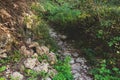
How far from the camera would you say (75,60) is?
20.4 feet

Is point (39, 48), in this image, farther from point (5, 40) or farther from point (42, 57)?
point (5, 40)

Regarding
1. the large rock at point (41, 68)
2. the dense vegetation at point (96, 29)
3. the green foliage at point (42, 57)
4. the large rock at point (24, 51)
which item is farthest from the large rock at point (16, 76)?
the dense vegetation at point (96, 29)

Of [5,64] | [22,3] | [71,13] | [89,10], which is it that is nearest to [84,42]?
[89,10]

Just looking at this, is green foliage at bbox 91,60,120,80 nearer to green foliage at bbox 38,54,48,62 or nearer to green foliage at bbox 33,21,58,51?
green foliage at bbox 38,54,48,62

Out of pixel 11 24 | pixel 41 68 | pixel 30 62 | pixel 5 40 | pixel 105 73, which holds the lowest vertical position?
pixel 105 73

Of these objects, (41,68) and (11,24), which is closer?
(41,68)

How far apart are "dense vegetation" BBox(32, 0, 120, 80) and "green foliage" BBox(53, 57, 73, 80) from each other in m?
0.64

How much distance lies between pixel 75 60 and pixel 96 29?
3.71 ft

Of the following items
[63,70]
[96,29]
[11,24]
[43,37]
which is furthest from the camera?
[96,29]

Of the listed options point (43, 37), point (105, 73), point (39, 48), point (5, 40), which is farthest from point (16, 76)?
point (105, 73)

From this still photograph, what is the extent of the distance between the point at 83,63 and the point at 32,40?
151 cm

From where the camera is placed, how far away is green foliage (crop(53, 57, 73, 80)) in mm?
5282

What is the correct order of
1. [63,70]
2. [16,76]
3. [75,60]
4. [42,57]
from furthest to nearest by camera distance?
[75,60] → [42,57] → [63,70] → [16,76]

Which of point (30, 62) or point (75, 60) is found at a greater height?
point (30, 62)
